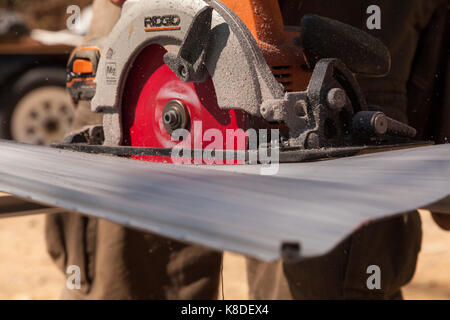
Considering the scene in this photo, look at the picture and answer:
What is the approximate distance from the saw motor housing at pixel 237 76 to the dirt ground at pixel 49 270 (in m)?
1.57

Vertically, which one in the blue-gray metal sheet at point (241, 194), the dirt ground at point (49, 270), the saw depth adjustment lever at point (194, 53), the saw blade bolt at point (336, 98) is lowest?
the dirt ground at point (49, 270)

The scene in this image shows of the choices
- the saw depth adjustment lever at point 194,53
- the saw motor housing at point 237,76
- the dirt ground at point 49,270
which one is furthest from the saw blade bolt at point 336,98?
the dirt ground at point 49,270

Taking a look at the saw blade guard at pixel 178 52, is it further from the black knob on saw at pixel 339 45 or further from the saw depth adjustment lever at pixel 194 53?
the black knob on saw at pixel 339 45

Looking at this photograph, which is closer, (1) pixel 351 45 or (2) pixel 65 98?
(1) pixel 351 45

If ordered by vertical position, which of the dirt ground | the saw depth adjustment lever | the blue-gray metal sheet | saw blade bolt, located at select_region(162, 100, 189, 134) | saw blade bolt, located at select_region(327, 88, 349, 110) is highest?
the saw depth adjustment lever

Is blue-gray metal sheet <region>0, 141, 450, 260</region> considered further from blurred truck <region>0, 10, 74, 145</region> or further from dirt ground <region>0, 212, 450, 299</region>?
blurred truck <region>0, 10, 74, 145</region>

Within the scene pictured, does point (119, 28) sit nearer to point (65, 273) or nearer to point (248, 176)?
point (248, 176)

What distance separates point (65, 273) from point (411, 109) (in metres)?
1.34

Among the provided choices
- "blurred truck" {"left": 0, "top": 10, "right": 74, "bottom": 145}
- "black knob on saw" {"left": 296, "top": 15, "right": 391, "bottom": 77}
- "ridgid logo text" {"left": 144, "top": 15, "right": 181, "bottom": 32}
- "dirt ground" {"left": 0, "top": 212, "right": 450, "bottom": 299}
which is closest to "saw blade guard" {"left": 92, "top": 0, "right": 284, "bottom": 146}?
"ridgid logo text" {"left": 144, "top": 15, "right": 181, "bottom": 32}

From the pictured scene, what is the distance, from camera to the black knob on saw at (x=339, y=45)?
1.15 meters

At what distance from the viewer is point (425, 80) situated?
1871 millimetres

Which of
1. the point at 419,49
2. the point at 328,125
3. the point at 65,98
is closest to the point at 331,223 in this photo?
the point at 328,125

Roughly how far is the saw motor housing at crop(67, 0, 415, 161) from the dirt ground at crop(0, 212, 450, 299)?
5.15ft

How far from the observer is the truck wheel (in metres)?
3.25
